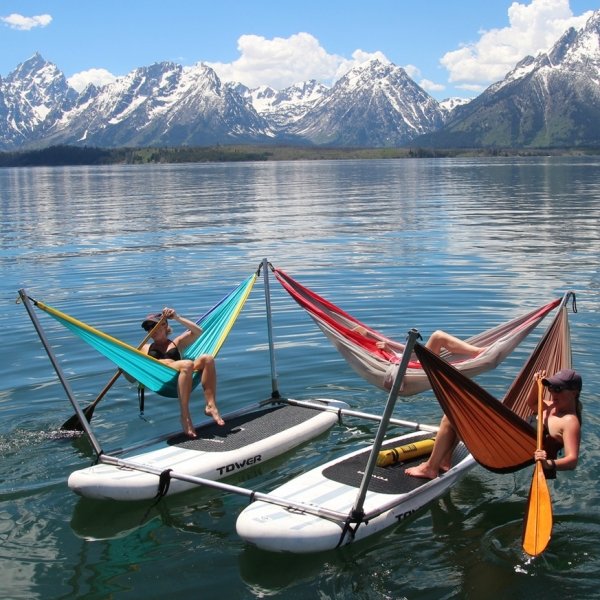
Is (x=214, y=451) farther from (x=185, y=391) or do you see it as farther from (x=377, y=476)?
(x=377, y=476)

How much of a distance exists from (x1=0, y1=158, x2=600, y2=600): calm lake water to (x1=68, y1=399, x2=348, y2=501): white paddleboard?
24 cm

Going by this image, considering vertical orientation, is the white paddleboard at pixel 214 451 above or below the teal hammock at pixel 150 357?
below

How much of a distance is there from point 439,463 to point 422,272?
1736 centimetres

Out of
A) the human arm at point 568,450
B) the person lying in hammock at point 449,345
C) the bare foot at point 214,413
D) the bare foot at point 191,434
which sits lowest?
the bare foot at point 191,434

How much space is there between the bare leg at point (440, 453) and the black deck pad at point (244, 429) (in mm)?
2633

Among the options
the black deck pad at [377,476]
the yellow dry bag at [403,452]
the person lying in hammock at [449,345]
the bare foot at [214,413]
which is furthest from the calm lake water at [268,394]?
the person lying in hammock at [449,345]

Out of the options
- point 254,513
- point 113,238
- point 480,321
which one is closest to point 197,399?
point 254,513

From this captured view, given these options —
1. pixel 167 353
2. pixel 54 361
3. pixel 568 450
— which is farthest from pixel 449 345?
pixel 54 361

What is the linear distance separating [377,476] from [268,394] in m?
4.87

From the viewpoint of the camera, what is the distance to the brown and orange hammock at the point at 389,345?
11.2 meters

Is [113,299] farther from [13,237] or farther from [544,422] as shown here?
[13,237]

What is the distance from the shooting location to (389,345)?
12.3 metres

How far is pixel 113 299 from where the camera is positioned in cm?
2359

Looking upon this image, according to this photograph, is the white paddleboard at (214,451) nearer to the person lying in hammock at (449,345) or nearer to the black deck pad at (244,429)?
the black deck pad at (244,429)
